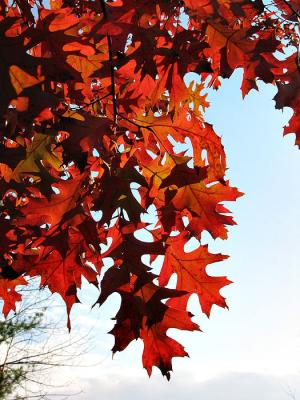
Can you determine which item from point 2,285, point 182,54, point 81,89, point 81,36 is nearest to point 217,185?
point 182,54

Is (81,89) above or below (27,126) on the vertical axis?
above

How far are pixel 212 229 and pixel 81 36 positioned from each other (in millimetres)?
913

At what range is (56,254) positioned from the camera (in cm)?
186

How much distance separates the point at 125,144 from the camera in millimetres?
1992

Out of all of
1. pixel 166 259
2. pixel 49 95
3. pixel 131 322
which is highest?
pixel 49 95

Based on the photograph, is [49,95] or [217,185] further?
[217,185]

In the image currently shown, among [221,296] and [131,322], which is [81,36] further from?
[221,296]

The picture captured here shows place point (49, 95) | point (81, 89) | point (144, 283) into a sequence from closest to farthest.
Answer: point (49, 95), point (144, 283), point (81, 89)

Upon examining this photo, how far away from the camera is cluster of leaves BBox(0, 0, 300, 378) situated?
1520 millimetres

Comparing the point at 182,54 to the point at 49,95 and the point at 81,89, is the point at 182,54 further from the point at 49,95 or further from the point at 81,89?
the point at 49,95

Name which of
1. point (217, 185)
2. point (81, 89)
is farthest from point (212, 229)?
point (81, 89)

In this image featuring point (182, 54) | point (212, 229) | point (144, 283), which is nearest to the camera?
point (144, 283)

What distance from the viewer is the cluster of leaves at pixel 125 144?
4.99ft

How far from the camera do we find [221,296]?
1.92 meters
